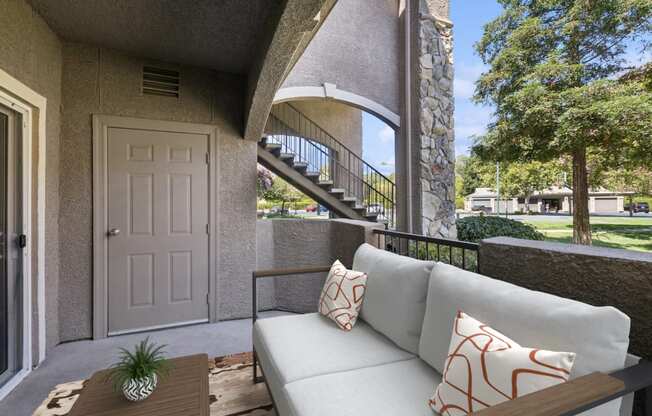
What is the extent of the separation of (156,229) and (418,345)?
9.13 feet

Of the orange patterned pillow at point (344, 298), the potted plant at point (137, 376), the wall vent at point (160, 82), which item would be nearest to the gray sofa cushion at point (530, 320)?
the orange patterned pillow at point (344, 298)

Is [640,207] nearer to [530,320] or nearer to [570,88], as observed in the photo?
[570,88]

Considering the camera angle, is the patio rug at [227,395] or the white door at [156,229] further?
the white door at [156,229]

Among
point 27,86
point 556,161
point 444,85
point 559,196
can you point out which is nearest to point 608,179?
point 556,161

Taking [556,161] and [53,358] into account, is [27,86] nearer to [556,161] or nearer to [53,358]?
[53,358]

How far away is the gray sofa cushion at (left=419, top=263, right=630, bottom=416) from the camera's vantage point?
89cm

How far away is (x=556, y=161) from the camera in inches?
191

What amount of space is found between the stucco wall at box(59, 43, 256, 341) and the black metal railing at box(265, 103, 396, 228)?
2181 millimetres

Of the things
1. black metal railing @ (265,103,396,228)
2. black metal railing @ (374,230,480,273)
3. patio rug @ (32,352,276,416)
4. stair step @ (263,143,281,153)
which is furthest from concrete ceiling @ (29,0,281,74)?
black metal railing @ (265,103,396,228)

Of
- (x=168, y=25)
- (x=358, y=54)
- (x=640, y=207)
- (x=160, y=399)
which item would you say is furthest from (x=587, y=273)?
(x=358, y=54)

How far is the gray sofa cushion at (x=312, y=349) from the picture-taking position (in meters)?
1.43

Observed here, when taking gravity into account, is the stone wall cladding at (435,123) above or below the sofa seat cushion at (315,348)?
above

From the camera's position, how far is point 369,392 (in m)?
1.22

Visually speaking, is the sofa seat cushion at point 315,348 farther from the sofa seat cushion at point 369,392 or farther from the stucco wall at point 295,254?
the stucco wall at point 295,254
